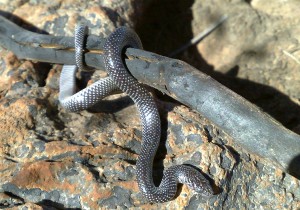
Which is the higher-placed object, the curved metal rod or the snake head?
the curved metal rod

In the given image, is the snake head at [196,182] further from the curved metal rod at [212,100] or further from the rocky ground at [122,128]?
A: the curved metal rod at [212,100]

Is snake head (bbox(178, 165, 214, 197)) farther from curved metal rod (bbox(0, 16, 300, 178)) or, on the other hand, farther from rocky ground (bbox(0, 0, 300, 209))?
curved metal rod (bbox(0, 16, 300, 178))

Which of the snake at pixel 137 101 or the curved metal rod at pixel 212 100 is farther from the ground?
the curved metal rod at pixel 212 100

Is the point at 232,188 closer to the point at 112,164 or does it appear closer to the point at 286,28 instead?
the point at 112,164

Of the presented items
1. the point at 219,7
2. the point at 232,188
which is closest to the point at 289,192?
the point at 232,188

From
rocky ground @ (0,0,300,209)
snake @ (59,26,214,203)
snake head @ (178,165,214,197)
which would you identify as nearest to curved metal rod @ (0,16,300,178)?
snake @ (59,26,214,203)

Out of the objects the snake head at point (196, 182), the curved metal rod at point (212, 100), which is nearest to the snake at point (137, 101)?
the snake head at point (196, 182)
